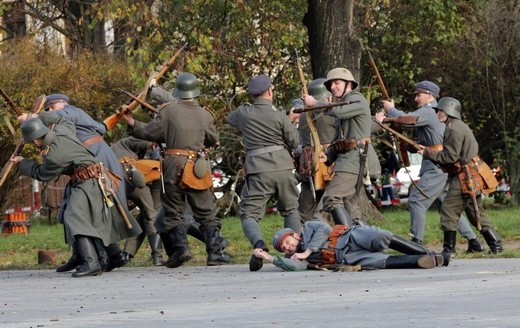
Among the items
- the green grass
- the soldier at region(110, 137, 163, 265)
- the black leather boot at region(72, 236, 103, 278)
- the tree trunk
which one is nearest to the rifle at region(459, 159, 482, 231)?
the green grass

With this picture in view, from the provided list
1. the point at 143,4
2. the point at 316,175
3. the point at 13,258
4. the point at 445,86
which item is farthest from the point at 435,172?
the point at 445,86

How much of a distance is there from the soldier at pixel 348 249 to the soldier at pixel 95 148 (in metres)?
1.72

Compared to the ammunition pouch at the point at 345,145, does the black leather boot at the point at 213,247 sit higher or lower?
lower

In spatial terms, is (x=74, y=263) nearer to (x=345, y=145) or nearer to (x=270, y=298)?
(x=345, y=145)

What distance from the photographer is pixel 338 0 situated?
924 inches

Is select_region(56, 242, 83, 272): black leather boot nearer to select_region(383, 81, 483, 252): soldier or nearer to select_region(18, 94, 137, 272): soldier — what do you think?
select_region(18, 94, 137, 272): soldier

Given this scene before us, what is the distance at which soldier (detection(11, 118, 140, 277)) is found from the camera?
15227mm

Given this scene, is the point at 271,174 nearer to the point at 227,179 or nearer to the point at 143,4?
the point at 143,4

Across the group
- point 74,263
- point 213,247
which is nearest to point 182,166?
point 213,247

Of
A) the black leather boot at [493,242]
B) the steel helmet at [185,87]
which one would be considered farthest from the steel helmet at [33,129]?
the black leather boot at [493,242]

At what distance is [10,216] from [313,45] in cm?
737

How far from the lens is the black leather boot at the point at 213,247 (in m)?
16.4

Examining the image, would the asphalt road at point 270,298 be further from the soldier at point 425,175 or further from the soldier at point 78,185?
the soldier at point 425,175

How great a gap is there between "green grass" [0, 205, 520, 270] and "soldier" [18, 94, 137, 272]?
1313mm
